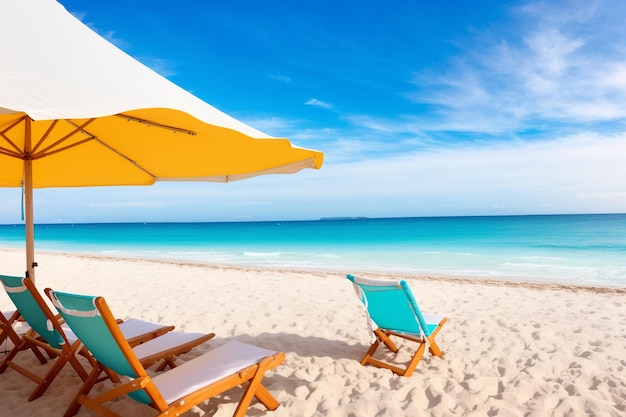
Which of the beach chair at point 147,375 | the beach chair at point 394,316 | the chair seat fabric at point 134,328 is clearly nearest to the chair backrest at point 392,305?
the beach chair at point 394,316

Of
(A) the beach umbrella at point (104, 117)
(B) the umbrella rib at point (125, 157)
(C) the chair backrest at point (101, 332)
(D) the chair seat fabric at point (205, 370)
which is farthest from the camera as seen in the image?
(B) the umbrella rib at point (125, 157)

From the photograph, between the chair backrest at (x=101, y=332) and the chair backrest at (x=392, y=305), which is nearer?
the chair backrest at (x=101, y=332)

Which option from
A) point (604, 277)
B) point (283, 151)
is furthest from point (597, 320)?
point (604, 277)

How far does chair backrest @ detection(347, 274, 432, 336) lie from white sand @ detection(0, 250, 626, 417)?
0.37 m

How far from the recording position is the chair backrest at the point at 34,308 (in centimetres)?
262

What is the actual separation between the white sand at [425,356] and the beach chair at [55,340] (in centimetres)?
21

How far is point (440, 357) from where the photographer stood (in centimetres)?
365

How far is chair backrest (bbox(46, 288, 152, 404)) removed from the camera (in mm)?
1947

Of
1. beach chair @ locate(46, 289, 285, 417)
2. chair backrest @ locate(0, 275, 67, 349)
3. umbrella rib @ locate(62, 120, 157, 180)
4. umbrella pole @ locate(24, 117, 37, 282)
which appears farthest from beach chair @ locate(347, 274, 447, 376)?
umbrella pole @ locate(24, 117, 37, 282)

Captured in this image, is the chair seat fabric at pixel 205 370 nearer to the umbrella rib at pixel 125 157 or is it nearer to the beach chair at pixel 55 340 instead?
the beach chair at pixel 55 340

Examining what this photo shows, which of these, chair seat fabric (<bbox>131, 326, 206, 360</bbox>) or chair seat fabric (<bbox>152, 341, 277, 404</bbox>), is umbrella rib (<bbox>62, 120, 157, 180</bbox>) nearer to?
chair seat fabric (<bbox>131, 326, 206, 360</bbox>)

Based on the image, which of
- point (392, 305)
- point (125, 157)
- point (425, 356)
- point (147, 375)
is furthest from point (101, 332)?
point (425, 356)

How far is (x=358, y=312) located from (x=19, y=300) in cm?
377

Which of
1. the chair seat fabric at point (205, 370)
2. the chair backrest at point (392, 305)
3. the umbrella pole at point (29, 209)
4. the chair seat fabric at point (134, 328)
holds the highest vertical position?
the umbrella pole at point (29, 209)
